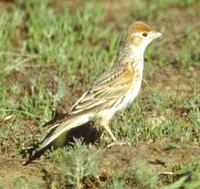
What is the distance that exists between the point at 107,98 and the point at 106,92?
76 mm

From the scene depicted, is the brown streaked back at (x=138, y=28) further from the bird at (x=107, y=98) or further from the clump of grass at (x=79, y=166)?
the clump of grass at (x=79, y=166)

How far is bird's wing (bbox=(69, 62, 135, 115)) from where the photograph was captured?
28.6 ft

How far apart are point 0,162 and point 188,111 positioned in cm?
245

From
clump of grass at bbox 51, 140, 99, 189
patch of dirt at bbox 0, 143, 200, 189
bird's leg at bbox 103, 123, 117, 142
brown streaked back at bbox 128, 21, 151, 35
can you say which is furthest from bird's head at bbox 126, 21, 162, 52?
clump of grass at bbox 51, 140, 99, 189

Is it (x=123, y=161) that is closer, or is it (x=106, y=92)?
(x=123, y=161)

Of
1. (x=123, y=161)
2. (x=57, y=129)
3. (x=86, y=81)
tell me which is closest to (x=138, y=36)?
(x=86, y=81)

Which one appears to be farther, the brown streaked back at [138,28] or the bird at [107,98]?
the brown streaked back at [138,28]

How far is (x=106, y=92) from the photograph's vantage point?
885cm

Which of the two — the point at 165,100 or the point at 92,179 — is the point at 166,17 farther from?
the point at 92,179

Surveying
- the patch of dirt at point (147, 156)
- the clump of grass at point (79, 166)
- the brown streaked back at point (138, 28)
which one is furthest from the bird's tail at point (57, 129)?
the brown streaked back at point (138, 28)

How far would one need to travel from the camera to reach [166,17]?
12766 millimetres

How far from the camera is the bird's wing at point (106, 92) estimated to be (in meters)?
8.72

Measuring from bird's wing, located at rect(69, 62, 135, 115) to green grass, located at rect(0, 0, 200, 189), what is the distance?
0.39m

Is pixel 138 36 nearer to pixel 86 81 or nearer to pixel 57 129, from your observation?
pixel 86 81
